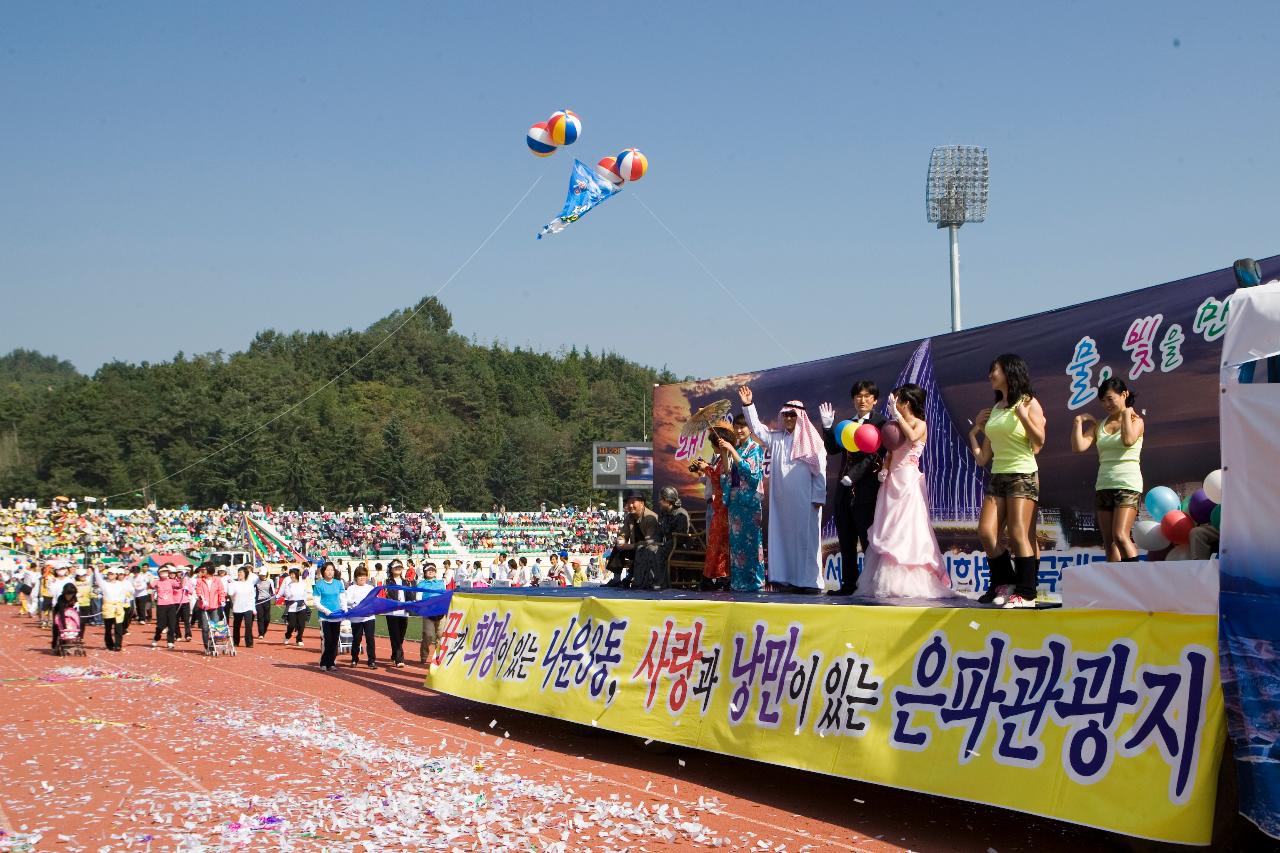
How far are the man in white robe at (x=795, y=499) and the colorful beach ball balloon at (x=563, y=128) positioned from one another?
6.37 metres

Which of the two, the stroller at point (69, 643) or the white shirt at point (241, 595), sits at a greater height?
the white shirt at point (241, 595)

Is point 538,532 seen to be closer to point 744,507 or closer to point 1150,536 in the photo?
point 744,507

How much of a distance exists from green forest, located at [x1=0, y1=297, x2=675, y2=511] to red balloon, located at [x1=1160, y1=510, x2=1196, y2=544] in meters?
58.0

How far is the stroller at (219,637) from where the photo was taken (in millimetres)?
18703

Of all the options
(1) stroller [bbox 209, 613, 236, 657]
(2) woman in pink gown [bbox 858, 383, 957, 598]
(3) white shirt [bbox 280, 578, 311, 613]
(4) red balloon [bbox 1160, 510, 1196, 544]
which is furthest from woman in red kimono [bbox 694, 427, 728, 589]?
(3) white shirt [bbox 280, 578, 311, 613]

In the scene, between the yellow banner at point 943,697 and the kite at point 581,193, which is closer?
the yellow banner at point 943,697

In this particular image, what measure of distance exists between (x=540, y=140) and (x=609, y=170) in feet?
3.84

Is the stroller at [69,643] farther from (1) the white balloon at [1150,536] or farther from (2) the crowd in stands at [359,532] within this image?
(2) the crowd in stands at [359,532]

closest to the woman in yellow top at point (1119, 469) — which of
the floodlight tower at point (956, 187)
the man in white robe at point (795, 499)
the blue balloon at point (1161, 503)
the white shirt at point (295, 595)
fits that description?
the blue balloon at point (1161, 503)

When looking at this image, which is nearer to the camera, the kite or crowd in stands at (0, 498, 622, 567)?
the kite

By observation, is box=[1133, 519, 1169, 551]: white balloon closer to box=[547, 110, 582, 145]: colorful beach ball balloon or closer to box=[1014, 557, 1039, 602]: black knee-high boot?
box=[1014, 557, 1039, 602]: black knee-high boot

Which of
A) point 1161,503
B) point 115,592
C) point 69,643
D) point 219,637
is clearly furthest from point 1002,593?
point 115,592

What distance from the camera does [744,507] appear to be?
10.1m

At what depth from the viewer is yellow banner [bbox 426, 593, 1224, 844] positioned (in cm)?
484
